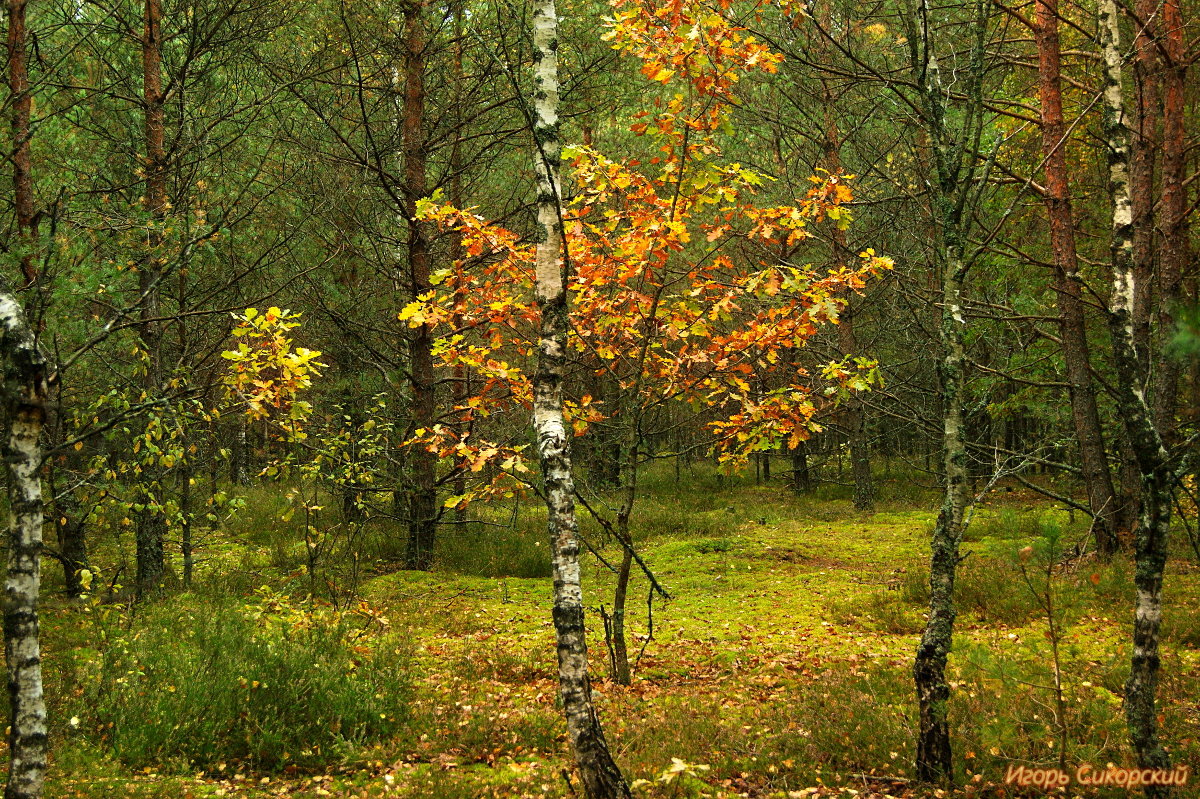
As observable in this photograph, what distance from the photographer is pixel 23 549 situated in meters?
3.27

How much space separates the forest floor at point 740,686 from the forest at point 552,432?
47 millimetres

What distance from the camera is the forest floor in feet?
15.2

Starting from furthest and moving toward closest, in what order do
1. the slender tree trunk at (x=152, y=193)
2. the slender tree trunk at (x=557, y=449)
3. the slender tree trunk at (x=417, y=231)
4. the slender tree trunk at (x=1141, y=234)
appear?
the slender tree trunk at (x=417, y=231) < the slender tree trunk at (x=152, y=193) < the slender tree trunk at (x=1141, y=234) < the slender tree trunk at (x=557, y=449)

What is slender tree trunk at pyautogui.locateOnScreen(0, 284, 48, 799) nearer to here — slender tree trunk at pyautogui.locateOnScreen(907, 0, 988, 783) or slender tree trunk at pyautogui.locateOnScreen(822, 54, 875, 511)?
slender tree trunk at pyautogui.locateOnScreen(907, 0, 988, 783)

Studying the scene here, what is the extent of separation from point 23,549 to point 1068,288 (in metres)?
10.6

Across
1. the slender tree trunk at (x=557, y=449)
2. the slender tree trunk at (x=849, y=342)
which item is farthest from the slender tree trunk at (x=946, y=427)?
the slender tree trunk at (x=849, y=342)

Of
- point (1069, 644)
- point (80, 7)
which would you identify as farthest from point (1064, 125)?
point (80, 7)

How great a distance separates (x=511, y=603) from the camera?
32.6 ft

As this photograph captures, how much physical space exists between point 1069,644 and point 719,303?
441 centimetres

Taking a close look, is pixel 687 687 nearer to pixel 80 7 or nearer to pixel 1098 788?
pixel 1098 788

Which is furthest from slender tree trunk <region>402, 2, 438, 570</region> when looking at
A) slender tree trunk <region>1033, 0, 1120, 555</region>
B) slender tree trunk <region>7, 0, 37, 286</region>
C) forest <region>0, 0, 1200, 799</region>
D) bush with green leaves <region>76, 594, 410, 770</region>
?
slender tree trunk <region>1033, 0, 1120, 555</region>

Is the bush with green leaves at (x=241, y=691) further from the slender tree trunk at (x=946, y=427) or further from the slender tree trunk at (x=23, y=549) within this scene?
the slender tree trunk at (x=946, y=427)

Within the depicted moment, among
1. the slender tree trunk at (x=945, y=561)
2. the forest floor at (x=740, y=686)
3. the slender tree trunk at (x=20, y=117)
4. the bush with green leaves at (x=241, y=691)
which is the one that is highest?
the slender tree trunk at (x=20, y=117)

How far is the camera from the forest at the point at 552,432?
4.29m
